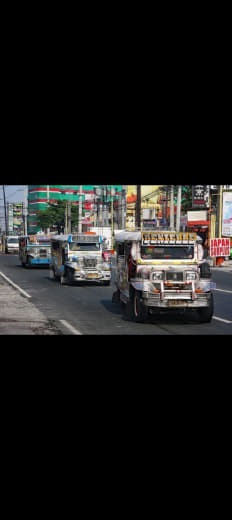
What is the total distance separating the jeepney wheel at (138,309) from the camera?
16641 mm

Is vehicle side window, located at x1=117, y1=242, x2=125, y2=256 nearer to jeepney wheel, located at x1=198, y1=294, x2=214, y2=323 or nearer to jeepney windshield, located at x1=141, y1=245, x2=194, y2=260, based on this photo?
jeepney windshield, located at x1=141, y1=245, x2=194, y2=260

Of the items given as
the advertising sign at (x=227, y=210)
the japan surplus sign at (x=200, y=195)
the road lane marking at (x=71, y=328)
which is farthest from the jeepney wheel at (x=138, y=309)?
the japan surplus sign at (x=200, y=195)

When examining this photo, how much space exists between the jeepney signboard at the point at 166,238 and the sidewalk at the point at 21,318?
3.38 m

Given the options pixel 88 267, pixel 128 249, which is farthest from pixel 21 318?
pixel 88 267

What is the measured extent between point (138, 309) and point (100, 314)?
200 centimetres

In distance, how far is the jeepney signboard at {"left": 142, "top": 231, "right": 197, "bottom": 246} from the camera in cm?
1683

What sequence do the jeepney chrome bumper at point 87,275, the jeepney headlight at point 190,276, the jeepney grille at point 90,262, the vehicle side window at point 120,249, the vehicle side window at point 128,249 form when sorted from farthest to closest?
the jeepney chrome bumper at point 87,275
the jeepney grille at point 90,262
the vehicle side window at point 120,249
the vehicle side window at point 128,249
the jeepney headlight at point 190,276

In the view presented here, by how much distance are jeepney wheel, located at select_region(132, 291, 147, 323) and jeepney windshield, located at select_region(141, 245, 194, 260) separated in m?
1.05

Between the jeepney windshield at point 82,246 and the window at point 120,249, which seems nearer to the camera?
the window at point 120,249

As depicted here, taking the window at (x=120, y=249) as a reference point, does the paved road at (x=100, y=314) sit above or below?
below

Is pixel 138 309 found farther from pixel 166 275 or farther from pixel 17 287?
pixel 17 287

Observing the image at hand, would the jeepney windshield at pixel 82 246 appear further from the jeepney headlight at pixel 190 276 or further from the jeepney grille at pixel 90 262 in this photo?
the jeepney headlight at pixel 190 276

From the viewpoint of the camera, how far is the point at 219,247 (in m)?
42.3
